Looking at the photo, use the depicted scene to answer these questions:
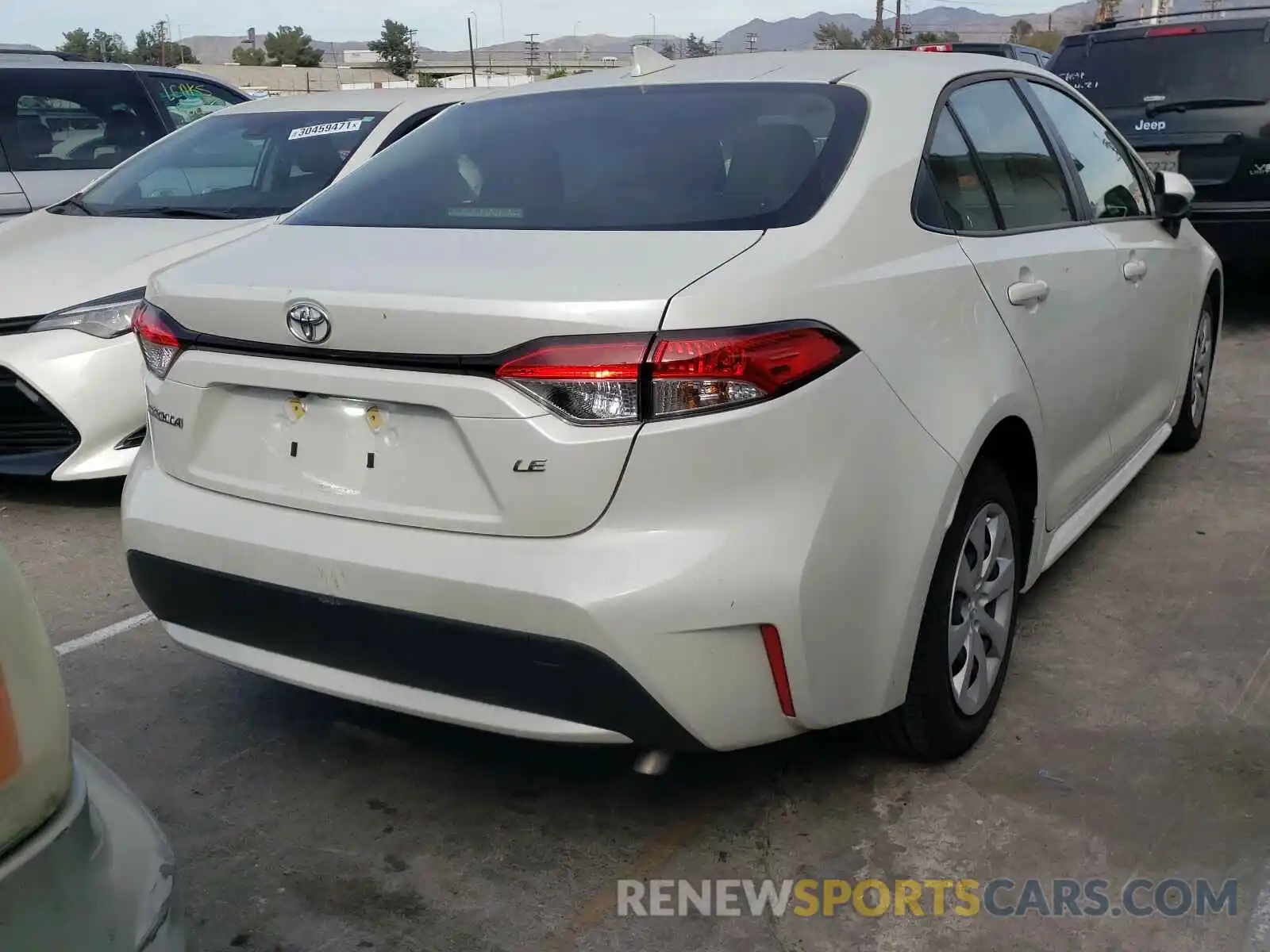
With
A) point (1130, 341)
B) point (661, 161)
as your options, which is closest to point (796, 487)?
point (661, 161)

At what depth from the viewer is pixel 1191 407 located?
17.7 feet

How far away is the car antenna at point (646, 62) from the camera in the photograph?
3650mm

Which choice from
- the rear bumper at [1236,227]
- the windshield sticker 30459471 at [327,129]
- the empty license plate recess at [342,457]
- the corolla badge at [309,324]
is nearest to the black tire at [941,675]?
the empty license plate recess at [342,457]

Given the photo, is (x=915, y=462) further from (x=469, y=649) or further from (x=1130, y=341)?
(x=1130, y=341)

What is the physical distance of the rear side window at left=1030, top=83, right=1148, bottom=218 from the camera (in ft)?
13.3

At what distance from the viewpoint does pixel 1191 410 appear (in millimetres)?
5395

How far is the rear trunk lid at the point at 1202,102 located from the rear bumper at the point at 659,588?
5858 mm

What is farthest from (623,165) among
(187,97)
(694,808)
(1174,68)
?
(187,97)

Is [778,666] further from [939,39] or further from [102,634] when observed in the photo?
[939,39]

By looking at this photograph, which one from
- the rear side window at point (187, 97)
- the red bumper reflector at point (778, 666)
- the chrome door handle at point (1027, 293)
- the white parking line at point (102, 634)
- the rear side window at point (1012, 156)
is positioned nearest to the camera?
the red bumper reflector at point (778, 666)

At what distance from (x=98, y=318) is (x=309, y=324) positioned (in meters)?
2.75

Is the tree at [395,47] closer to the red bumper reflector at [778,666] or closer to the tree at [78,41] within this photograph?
the tree at [78,41]

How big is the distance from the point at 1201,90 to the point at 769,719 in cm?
662

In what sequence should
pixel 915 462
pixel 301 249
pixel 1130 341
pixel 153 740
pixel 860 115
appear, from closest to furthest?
pixel 915 462, pixel 301 249, pixel 860 115, pixel 153 740, pixel 1130 341
